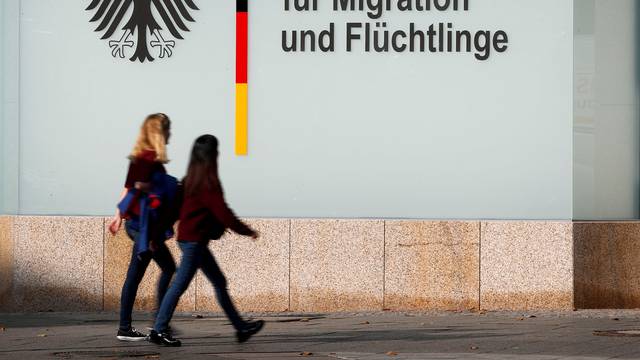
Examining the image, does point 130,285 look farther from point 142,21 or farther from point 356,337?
point 142,21

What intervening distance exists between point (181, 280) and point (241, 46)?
4100 millimetres

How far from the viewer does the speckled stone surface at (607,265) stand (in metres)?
13.3

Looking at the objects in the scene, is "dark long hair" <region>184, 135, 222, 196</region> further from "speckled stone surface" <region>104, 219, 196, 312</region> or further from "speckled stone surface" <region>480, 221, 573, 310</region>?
"speckled stone surface" <region>480, 221, 573, 310</region>

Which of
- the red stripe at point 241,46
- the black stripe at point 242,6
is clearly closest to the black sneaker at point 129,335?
the red stripe at point 241,46

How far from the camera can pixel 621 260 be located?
44.0 ft

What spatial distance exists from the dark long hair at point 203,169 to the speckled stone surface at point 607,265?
178 inches

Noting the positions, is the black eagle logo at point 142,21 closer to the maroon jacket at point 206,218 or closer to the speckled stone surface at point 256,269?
the speckled stone surface at point 256,269

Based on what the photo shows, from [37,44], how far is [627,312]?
623 centimetres

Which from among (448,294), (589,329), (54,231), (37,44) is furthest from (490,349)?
(37,44)

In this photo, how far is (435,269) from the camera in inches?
522

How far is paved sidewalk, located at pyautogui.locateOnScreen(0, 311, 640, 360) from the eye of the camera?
983 centimetres

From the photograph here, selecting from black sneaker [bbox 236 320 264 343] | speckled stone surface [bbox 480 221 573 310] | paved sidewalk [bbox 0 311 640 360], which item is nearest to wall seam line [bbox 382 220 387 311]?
paved sidewalk [bbox 0 311 640 360]

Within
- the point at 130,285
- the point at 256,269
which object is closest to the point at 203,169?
the point at 130,285

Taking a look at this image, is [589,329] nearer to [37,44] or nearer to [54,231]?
[54,231]
